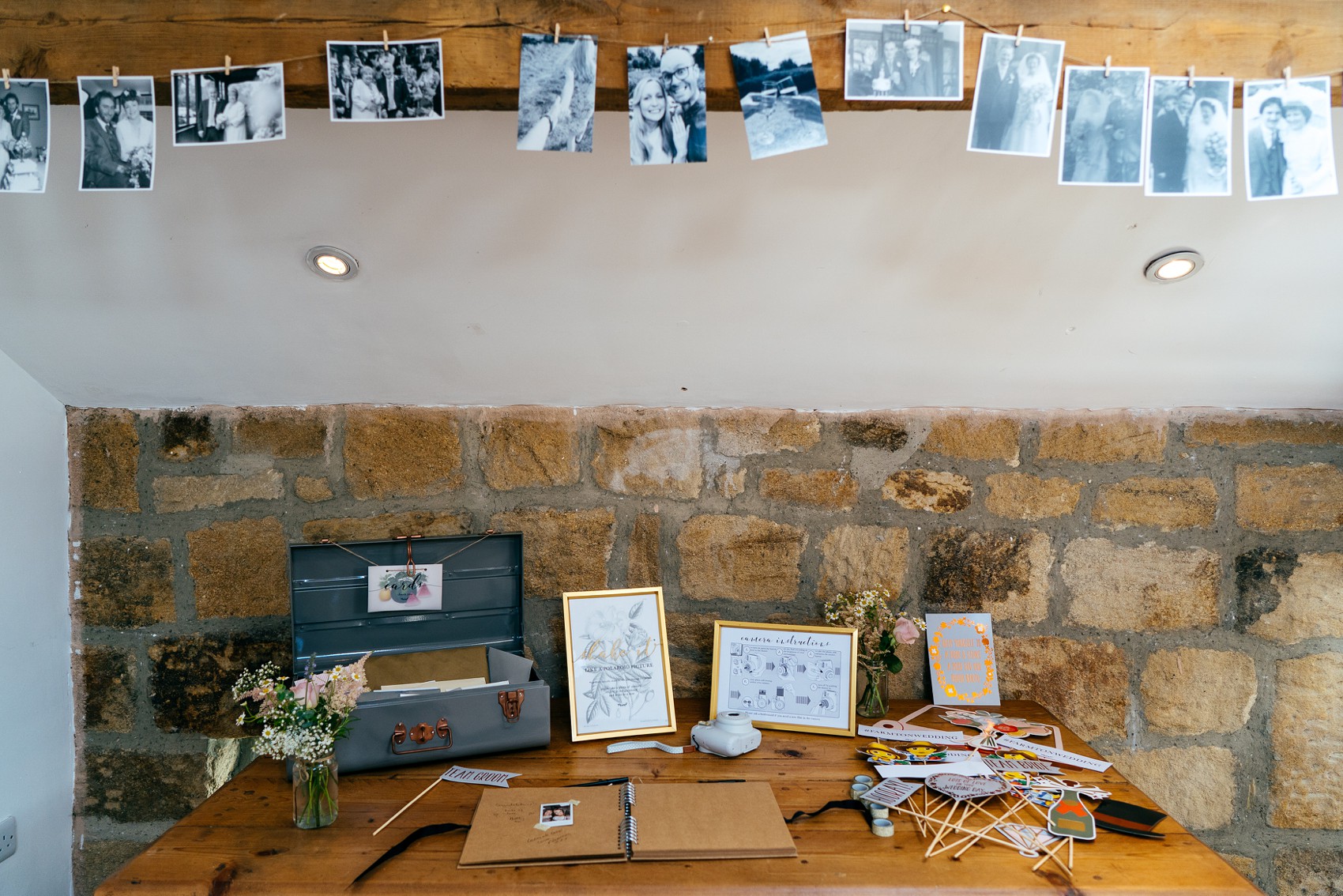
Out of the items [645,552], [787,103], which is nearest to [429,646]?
[645,552]

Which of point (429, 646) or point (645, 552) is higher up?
point (645, 552)

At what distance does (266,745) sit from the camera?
1357mm

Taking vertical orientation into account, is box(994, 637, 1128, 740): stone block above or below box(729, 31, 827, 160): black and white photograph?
below

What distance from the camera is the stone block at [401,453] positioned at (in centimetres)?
196

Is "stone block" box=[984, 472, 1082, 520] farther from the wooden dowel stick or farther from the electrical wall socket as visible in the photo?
the electrical wall socket

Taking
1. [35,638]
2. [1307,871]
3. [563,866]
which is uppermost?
[35,638]

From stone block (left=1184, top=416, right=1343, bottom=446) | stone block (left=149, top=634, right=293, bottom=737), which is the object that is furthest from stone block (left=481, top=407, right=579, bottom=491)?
stone block (left=1184, top=416, right=1343, bottom=446)

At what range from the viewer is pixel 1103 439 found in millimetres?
1997

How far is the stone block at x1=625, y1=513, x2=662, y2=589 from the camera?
78.5 inches

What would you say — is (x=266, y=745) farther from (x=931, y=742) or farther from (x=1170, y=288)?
(x=1170, y=288)

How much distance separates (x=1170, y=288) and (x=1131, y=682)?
0.96 metres

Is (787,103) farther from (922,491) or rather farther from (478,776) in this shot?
(478,776)

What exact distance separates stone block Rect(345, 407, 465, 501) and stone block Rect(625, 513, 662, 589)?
443 millimetres

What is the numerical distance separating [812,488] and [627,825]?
0.93m
